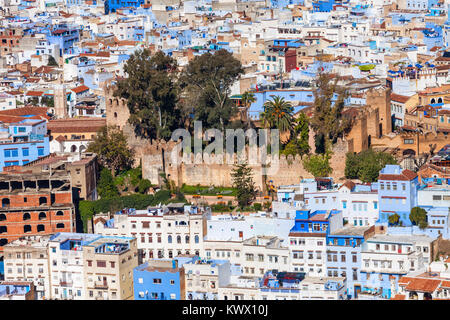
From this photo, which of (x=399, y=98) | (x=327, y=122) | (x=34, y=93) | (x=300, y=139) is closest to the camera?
(x=327, y=122)

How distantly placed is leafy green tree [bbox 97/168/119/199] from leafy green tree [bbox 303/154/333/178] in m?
4.41

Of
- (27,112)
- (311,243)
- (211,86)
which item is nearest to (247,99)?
(211,86)

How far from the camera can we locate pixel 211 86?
835 inches

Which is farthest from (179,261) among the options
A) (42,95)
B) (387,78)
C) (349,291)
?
(42,95)

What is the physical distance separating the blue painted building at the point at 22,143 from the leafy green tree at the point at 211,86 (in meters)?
4.04

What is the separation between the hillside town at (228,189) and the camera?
17.1 meters

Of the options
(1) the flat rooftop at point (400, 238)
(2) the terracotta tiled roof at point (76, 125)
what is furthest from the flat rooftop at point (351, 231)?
(2) the terracotta tiled roof at point (76, 125)

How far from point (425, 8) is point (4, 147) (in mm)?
29244

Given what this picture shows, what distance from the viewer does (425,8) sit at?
1820 inches

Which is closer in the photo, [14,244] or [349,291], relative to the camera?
[349,291]

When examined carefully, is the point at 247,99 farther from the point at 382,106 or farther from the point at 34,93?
the point at 34,93

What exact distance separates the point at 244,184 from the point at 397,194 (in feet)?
10.8
